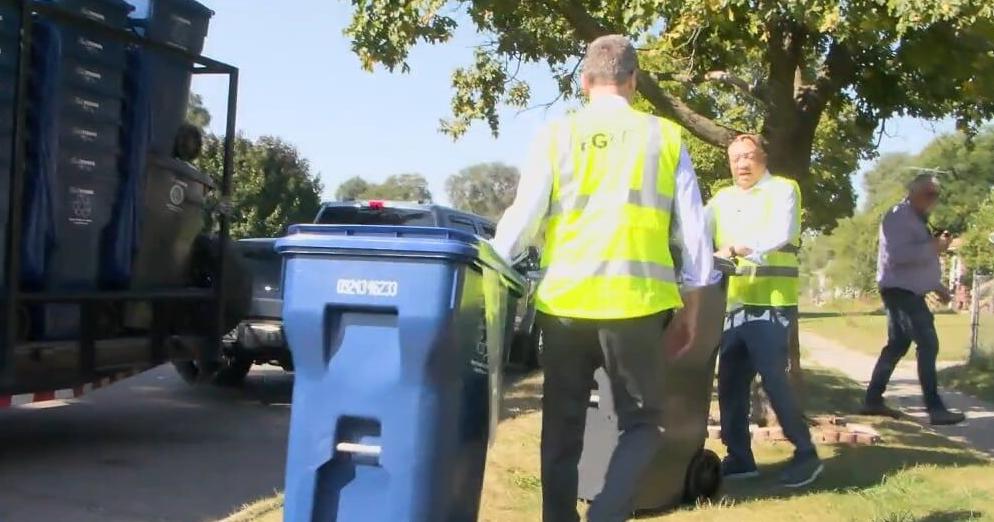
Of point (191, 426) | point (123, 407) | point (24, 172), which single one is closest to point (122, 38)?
point (24, 172)

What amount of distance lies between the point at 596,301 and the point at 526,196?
0.44 metres

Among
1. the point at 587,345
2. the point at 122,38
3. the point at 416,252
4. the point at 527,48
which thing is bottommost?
the point at 587,345

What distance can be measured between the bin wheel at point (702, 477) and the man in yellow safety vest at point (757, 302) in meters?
0.56

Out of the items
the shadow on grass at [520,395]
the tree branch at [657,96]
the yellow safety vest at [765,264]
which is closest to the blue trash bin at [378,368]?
the yellow safety vest at [765,264]

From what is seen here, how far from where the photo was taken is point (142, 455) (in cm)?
738

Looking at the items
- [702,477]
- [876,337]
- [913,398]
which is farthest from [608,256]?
[876,337]

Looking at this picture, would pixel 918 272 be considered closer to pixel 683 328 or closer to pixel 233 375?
pixel 683 328

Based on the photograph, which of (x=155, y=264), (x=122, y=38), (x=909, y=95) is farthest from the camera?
(x=909, y=95)

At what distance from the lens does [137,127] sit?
6.91 meters

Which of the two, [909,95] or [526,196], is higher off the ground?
[909,95]

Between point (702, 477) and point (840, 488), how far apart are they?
97 cm

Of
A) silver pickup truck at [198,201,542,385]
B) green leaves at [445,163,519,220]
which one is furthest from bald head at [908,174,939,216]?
green leaves at [445,163,519,220]

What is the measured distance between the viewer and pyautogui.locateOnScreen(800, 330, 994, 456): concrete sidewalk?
850 cm

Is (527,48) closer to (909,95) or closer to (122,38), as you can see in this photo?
(909,95)
